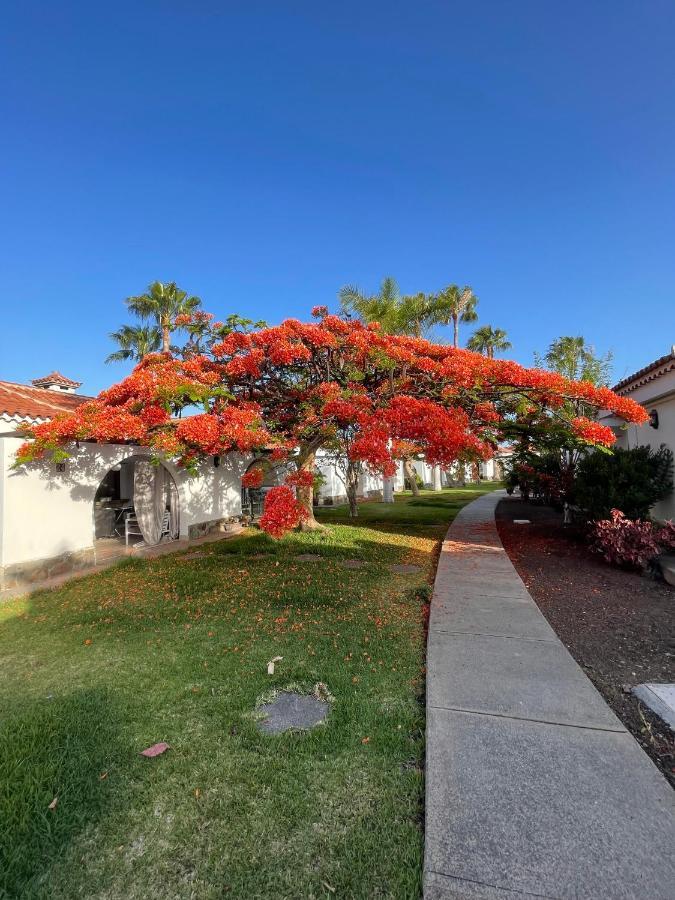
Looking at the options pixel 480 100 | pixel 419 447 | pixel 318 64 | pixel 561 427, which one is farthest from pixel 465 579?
pixel 318 64

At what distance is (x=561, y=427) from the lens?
881 centimetres

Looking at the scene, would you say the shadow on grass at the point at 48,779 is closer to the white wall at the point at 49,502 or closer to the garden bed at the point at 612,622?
the garden bed at the point at 612,622

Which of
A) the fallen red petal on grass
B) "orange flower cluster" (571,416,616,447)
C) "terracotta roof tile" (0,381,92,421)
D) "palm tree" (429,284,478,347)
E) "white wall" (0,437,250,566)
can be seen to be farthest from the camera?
"palm tree" (429,284,478,347)

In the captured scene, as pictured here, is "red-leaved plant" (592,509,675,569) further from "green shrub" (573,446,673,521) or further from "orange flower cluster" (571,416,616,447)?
"orange flower cluster" (571,416,616,447)

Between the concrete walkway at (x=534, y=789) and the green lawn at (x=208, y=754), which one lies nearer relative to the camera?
the concrete walkway at (x=534, y=789)

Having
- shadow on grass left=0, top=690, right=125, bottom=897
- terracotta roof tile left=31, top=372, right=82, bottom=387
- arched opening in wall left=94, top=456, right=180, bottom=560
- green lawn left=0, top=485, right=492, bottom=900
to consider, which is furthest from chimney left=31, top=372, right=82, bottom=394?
shadow on grass left=0, top=690, right=125, bottom=897

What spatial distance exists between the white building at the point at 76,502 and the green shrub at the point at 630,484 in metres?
9.83

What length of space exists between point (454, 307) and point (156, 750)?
2580 cm

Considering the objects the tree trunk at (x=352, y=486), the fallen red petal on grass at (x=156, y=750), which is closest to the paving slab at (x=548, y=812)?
the fallen red petal on grass at (x=156, y=750)

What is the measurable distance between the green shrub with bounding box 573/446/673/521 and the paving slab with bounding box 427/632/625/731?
5124mm

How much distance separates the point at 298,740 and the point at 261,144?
15105 millimetres

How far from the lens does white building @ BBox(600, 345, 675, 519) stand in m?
8.36

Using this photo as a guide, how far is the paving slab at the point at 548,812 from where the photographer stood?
200cm

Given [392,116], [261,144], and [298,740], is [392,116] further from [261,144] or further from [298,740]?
[298,740]
